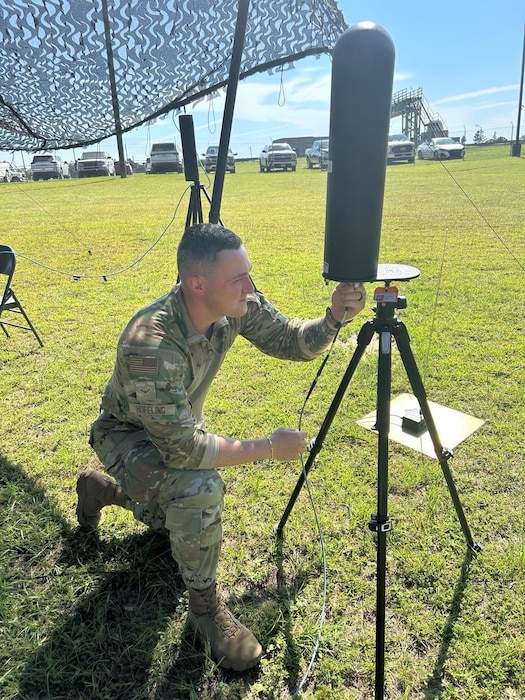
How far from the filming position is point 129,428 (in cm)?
215

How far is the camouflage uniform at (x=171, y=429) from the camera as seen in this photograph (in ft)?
5.69

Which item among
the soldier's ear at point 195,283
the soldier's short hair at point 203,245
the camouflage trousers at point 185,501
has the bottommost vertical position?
the camouflage trousers at point 185,501

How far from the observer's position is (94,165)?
27203 millimetres

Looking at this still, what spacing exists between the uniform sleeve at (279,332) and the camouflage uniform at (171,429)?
97 millimetres

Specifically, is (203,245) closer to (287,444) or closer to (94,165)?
(287,444)

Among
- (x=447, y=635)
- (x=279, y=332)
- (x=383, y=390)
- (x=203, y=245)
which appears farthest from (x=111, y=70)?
(x=447, y=635)

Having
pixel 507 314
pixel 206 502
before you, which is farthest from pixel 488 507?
pixel 507 314

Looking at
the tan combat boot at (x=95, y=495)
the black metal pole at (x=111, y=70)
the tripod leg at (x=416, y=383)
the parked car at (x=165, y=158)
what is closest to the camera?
the tripod leg at (x=416, y=383)

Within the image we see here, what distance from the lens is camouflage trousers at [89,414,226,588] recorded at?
1812 millimetres

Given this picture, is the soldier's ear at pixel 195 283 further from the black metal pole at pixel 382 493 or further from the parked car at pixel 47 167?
the parked car at pixel 47 167

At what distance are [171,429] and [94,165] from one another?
2899 cm

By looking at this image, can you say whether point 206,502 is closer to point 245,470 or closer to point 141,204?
point 245,470

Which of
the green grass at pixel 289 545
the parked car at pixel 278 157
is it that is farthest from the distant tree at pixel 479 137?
the green grass at pixel 289 545

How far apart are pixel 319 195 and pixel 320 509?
14.5 metres
